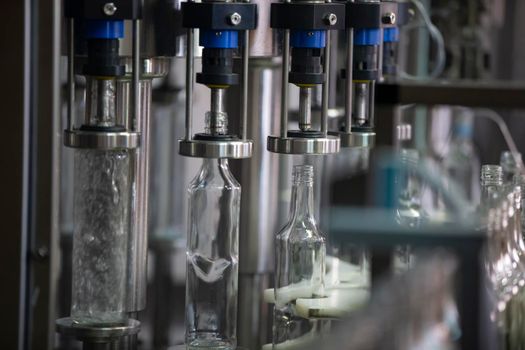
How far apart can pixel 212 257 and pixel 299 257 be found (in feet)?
0.36

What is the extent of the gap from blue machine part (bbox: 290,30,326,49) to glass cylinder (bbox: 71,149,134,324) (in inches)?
10.3

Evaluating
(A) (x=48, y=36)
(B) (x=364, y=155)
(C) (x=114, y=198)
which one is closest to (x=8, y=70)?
(A) (x=48, y=36)

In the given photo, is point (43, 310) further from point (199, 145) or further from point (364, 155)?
point (364, 155)

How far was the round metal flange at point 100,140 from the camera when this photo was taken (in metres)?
1.36

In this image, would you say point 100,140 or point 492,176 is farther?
point 492,176

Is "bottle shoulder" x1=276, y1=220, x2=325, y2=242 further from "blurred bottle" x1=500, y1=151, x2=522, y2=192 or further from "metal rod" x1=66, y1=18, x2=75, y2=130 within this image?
"blurred bottle" x1=500, y1=151, x2=522, y2=192

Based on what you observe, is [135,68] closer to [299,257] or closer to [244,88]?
[244,88]

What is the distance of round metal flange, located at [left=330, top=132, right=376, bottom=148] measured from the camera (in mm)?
1668

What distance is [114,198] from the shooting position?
1.50m

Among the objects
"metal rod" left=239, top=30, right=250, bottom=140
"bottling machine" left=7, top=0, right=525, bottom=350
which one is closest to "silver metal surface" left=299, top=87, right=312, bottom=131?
"bottling machine" left=7, top=0, right=525, bottom=350

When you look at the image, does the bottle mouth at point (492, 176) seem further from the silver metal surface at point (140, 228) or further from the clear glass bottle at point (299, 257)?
the silver metal surface at point (140, 228)

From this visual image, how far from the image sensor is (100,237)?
1485 mm

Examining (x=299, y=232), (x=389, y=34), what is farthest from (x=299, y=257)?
(x=389, y=34)

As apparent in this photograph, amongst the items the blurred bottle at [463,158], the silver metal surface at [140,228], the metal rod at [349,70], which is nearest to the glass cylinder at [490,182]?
the metal rod at [349,70]
